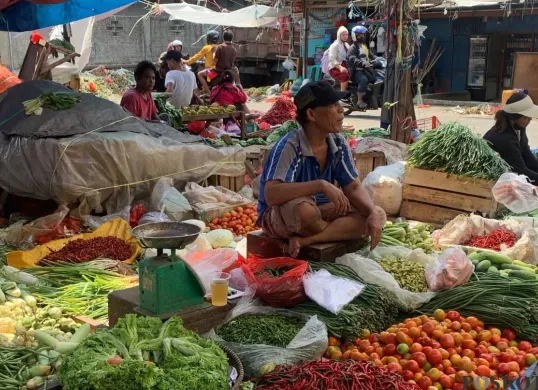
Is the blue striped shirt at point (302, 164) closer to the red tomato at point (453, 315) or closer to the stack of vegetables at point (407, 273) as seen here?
the stack of vegetables at point (407, 273)

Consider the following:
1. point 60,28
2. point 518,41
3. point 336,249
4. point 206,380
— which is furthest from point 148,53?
point 206,380

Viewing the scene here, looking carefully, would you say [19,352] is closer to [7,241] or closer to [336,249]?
[336,249]

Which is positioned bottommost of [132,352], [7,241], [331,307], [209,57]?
[7,241]

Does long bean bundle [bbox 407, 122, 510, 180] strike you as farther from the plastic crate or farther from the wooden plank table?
the wooden plank table

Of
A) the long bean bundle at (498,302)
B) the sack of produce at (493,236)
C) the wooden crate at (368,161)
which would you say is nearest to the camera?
the long bean bundle at (498,302)

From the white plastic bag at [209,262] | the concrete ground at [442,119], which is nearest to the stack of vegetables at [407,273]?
the white plastic bag at [209,262]

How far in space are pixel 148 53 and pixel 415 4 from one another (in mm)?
16709

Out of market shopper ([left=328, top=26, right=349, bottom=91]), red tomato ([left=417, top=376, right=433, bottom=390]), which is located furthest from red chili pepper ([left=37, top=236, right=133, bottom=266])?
market shopper ([left=328, top=26, right=349, bottom=91])

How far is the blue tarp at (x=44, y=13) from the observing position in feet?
32.3

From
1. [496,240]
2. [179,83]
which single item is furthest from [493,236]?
[179,83]

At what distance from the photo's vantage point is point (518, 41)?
57.0 ft

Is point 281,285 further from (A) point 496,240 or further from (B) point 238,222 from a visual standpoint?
(B) point 238,222

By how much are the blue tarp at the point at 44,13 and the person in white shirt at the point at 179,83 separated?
4.13 ft

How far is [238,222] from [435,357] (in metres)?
3.38
